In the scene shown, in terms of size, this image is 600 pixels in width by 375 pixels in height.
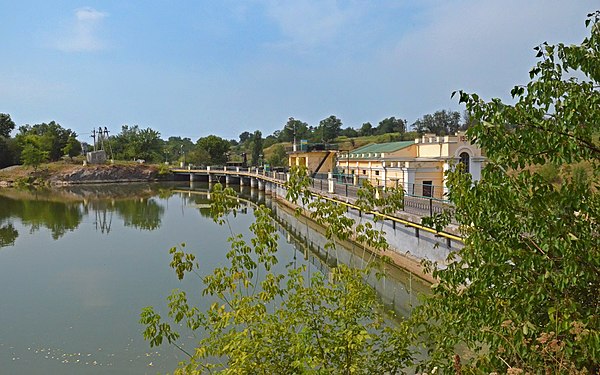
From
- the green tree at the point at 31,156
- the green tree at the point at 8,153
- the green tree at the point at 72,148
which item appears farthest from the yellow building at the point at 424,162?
the green tree at the point at 8,153

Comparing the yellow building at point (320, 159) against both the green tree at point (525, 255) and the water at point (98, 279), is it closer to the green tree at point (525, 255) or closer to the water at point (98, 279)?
the water at point (98, 279)

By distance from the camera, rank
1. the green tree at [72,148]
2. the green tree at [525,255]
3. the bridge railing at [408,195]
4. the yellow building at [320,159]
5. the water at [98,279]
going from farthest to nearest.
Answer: the green tree at [72,148] → the yellow building at [320,159] → the bridge railing at [408,195] → the water at [98,279] → the green tree at [525,255]

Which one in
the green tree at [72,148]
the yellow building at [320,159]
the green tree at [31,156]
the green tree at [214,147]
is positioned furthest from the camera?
the green tree at [214,147]

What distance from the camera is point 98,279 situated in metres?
16.0

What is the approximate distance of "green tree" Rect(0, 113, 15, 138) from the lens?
76.8 metres

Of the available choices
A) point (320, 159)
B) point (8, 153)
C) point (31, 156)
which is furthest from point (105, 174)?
point (320, 159)

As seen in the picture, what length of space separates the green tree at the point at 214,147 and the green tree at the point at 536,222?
2886 inches

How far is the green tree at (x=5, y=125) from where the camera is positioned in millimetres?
76812

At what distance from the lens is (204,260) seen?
59.3ft

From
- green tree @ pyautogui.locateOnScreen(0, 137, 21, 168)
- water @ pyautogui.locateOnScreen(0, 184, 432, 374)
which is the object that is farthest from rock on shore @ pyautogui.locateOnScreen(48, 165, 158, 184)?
water @ pyautogui.locateOnScreen(0, 184, 432, 374)

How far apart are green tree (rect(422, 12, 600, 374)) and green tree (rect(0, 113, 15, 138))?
8940cm

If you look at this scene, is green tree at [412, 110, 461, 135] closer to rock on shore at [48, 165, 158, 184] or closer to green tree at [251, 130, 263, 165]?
green tree at [251, 130, 263, 165]

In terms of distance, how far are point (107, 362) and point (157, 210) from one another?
28.1 meters

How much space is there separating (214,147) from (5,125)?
117 feet
